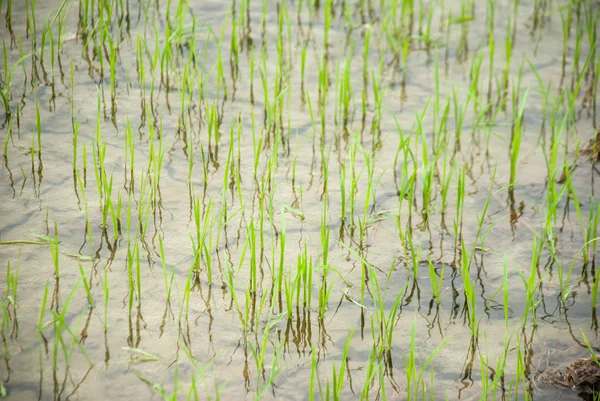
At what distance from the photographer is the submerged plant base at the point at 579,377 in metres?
1.84

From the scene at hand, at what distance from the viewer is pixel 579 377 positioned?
6.11 feet

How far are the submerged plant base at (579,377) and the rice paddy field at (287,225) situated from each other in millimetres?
19

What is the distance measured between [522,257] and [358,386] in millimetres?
1000

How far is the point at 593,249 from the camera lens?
2395mm

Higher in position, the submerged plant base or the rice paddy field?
the rice paddy field

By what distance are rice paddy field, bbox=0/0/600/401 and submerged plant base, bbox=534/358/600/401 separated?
2 cm

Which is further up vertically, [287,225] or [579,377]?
[287,225]

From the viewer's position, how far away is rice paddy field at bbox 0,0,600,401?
6.11ft

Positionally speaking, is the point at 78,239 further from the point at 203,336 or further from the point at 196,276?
the point at 203,336

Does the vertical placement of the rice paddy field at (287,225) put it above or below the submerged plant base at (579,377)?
above

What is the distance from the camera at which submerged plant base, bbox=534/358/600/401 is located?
1842mm

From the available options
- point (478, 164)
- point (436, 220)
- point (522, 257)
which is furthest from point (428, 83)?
point (522, 257)

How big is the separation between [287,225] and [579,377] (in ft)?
4.06

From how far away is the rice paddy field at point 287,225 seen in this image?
6.11 feet
